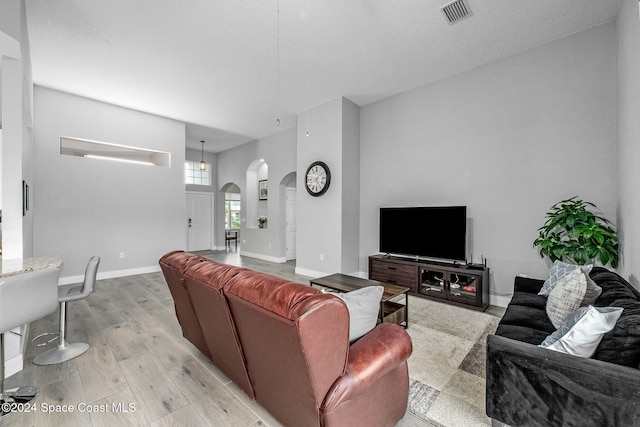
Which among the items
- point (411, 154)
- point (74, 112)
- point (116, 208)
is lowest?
point (116, 208)

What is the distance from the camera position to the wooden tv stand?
347cm

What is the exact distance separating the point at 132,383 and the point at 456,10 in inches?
169

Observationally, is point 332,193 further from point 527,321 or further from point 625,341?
point 625,341


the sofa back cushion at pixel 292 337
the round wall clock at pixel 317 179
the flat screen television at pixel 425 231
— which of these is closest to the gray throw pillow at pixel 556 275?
the flat screen television at pixel 425 231

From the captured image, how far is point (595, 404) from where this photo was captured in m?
1.16

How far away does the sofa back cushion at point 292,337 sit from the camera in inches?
41.9

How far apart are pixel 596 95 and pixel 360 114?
3.19m

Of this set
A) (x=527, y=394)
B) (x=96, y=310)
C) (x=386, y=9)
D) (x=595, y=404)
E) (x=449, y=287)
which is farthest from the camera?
(x=449, y=287)

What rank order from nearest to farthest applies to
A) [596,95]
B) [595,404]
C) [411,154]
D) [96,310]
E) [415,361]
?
[595,404] < [415,361] < [596,95] < [96,310] < [411,154]

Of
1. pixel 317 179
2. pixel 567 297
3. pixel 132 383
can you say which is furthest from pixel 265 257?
pixel 567 297

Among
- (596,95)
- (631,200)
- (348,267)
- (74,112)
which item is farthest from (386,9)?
(74,112)

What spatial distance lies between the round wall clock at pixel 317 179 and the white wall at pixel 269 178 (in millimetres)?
1344

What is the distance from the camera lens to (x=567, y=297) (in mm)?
1843

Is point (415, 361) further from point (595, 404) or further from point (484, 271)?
point (484, 271)
